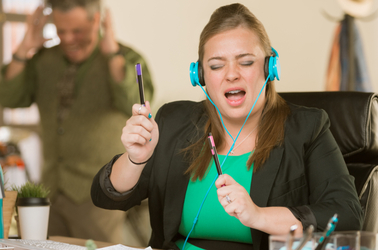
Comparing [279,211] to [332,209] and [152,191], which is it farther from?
[152,191]

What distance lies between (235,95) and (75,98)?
110 centimetres

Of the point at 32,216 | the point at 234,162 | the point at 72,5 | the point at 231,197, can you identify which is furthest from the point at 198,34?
the point at 231,197

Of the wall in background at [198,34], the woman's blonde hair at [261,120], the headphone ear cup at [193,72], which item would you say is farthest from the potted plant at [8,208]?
the wall in background at [198,34]

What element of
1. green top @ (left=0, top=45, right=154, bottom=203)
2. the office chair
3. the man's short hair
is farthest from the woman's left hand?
the man's short hair

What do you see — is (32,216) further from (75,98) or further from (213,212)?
(75,98)

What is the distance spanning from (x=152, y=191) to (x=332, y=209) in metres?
0.61

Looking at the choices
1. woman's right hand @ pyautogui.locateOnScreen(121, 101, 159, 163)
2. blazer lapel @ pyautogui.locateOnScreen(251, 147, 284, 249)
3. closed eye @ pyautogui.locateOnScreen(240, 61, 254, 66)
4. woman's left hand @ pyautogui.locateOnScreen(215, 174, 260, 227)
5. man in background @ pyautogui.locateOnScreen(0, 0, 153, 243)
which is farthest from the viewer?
man in background @ pyautogui.locateOnScreen(0, 0, 153, 243)

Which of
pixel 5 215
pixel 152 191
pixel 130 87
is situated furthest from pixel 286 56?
pixel 5 215

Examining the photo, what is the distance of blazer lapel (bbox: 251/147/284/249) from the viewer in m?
1.21

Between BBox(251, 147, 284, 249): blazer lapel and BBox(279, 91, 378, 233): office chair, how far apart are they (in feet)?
1.02

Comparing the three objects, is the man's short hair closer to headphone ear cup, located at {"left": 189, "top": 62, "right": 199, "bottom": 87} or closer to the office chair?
headphone ear cup, located at {"left": 189, "top": 62, "right": 199, "bottom": 87}

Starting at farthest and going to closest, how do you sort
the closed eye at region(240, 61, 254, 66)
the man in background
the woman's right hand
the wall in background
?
the wall in background < the man in background < the closed eye at region(240, 61, 254, 66) < the woman's right hand

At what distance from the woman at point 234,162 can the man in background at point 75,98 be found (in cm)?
80

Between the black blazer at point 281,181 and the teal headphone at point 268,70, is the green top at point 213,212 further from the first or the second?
the teal headphone at point 268,70
